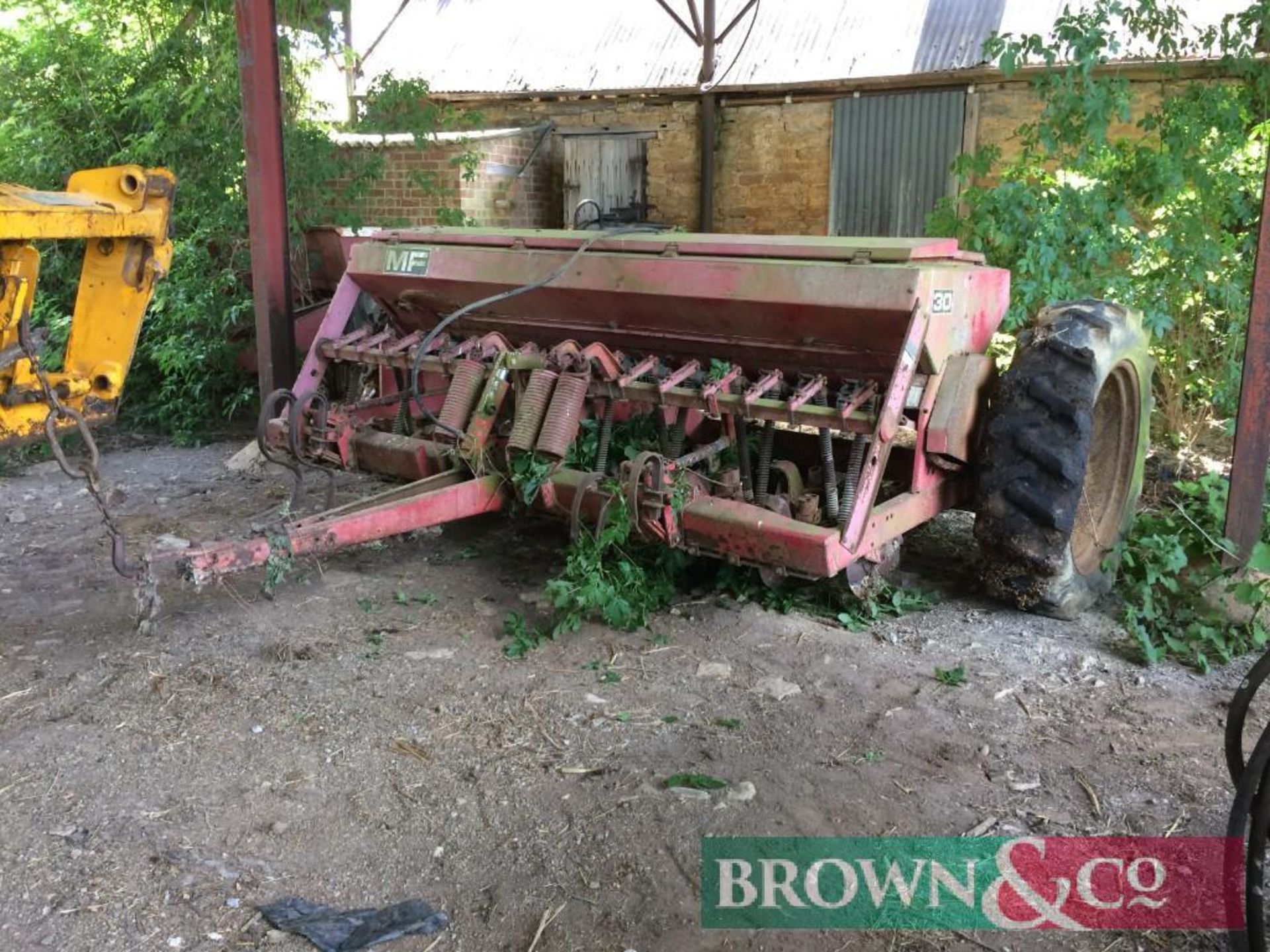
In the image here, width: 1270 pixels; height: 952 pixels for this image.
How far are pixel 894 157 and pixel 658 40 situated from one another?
118 inches

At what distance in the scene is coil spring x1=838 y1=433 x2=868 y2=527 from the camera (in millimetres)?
3738

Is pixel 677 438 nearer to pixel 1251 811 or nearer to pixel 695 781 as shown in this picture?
pixel 695 781

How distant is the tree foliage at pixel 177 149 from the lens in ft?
24.7

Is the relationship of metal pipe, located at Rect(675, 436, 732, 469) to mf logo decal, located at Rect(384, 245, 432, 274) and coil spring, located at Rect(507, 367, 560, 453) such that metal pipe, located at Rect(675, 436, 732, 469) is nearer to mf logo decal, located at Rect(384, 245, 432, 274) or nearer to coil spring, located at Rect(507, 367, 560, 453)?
coil spring, located at Rect(507, 367, 560, 453)

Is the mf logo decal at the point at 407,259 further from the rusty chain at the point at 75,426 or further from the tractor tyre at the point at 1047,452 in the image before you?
the tractor tyre at the point at 1047,452

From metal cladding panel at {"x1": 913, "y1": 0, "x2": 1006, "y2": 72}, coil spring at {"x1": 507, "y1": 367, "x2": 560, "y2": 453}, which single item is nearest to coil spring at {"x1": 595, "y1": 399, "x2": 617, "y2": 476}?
coil spring at {"x1": 507, "y1": 367, "x2": 560, "y2": 453}

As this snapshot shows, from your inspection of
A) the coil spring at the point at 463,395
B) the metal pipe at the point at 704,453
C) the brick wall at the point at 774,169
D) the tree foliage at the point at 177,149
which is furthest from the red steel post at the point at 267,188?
the brick wall at the point at 774,169

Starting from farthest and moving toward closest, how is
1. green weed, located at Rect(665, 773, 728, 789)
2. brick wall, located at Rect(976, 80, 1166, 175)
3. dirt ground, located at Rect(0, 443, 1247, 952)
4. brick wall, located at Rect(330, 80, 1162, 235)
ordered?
brick wall, located at Rect(330, 80, 1162, 235) < brick wall, located at Rect(976, 80, 1166, 175) < green weed, located at Rect(665, 773, 728, 789) < dirt ground, located at Rect(0, 443, 1247, 952)

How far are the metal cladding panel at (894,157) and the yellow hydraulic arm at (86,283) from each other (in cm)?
773

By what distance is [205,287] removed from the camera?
7.57 m

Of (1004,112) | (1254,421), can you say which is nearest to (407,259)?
(1254,421)

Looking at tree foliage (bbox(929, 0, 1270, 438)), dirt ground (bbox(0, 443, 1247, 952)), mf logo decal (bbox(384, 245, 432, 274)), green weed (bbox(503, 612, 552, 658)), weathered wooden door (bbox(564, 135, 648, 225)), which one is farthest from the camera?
weathered wooden door (bbox(564, 135, 648, 225))

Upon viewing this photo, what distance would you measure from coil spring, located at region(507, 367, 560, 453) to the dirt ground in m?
0.68

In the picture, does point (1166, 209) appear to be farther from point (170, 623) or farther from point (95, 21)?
point (95, 21)
